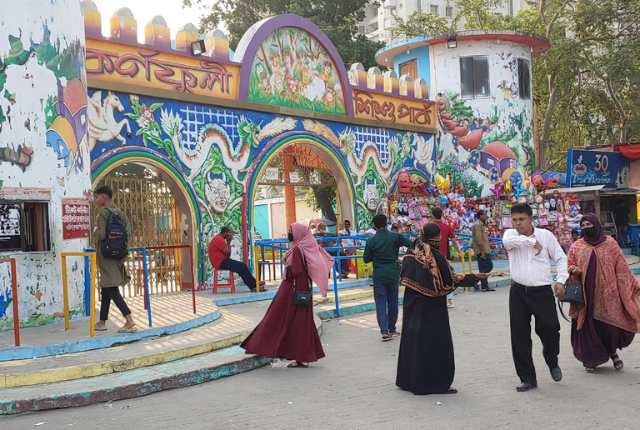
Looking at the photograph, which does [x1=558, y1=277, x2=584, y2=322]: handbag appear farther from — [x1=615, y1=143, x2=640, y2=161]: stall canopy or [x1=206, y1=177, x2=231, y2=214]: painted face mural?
[x1=615, y1=143, x2=640, y2=161]: stall canopy

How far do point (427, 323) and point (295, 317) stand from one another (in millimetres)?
1900

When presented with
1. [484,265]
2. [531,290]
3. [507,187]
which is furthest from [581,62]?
[531,290]

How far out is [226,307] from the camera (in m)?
12.1

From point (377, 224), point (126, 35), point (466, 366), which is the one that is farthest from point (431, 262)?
point (126, 35)

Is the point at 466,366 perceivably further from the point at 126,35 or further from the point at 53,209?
the point at 126,35

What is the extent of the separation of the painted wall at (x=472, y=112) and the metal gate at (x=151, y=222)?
9.71m

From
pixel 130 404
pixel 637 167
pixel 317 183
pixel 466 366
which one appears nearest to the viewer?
pixel 130 404

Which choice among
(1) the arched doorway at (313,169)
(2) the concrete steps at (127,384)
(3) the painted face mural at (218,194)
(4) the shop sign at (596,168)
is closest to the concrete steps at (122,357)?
(2) the concrete steps at (127,384)

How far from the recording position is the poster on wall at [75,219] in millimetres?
9141

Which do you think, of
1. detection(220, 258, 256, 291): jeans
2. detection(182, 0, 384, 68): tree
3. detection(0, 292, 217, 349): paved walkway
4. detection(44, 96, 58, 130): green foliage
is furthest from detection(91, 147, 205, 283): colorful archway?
detection(182, 0, 384, 68): tree

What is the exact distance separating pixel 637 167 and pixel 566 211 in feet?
16.4

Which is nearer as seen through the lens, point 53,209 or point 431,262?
point 431,262

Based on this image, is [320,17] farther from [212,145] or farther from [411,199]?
[212,145]

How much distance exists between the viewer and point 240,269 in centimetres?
1357
